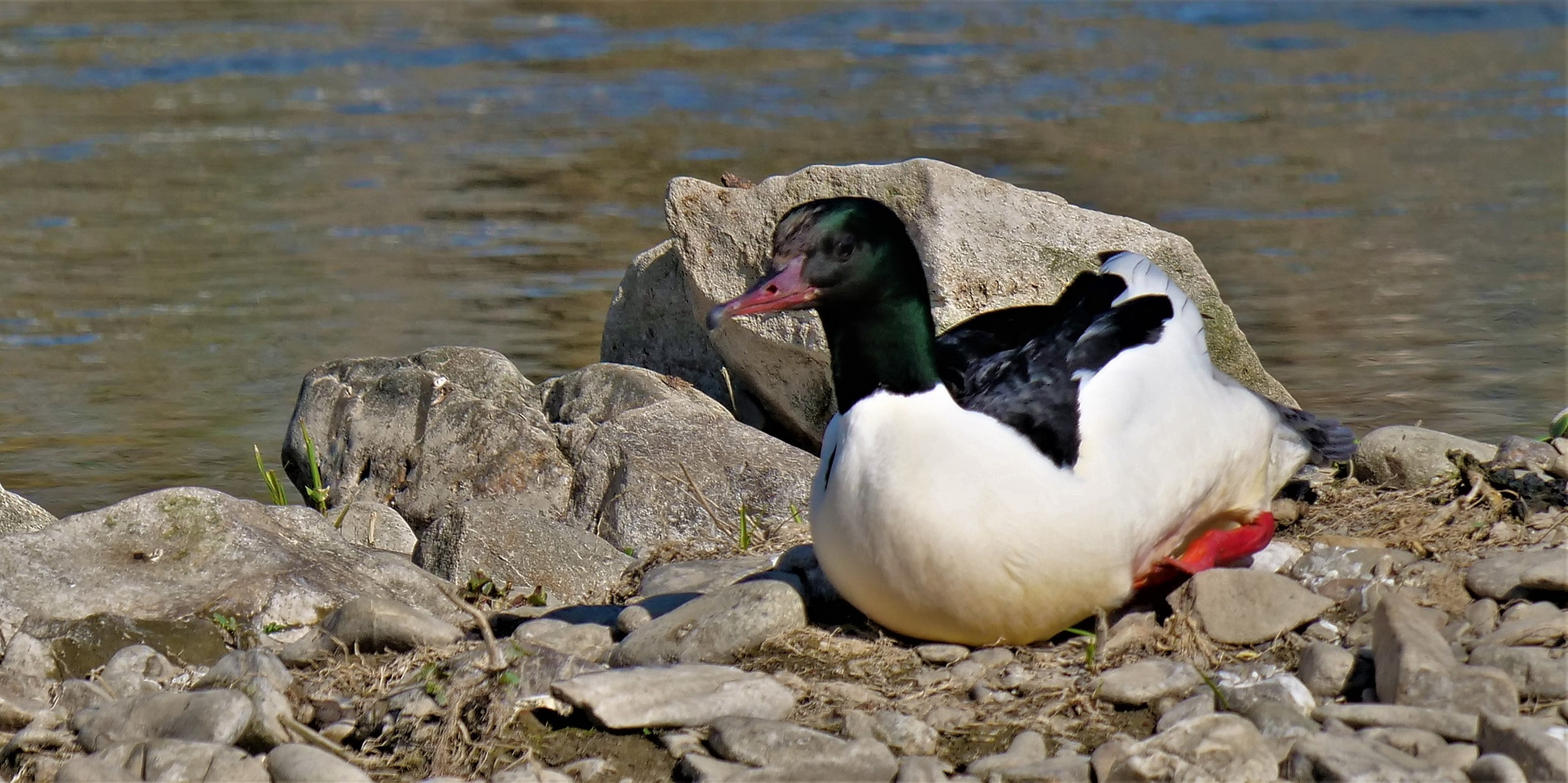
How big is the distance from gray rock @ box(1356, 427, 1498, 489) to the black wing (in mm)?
1138

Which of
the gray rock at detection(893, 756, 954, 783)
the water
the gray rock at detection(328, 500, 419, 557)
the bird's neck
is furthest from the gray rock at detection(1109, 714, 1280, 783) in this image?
the water

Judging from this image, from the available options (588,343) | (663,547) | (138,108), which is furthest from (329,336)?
(138,108)

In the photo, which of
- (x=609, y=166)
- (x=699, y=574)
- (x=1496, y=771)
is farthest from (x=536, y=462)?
(x=609, y=166)

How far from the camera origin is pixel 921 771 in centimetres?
357

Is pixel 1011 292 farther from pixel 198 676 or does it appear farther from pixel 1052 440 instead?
pixel 198 676

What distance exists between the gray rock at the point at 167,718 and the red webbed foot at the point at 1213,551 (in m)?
2.20

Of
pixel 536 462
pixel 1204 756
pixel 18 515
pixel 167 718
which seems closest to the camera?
pixel 1204 756

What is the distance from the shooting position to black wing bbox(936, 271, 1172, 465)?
13.8 ft

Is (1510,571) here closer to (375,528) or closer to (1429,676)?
(1429,676)

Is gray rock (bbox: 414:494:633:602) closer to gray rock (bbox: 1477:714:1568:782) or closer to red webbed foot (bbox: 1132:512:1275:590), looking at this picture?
red webbed foot (bbox: 1132:512:1275:590)

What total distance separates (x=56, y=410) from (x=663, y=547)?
12.8 ft

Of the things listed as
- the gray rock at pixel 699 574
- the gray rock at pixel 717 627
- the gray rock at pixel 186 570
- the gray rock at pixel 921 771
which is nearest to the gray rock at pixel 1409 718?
the gray rock at pixel 921 771

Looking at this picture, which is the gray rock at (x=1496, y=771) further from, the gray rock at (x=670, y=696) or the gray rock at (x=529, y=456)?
the gray rock at (x=529, y=456)

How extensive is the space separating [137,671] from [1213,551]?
2859 mm
